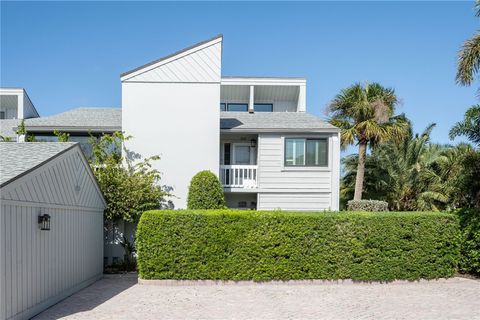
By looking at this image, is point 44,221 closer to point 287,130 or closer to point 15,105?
point 287,130

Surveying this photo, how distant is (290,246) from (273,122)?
7563mm

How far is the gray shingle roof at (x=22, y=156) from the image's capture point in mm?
7535

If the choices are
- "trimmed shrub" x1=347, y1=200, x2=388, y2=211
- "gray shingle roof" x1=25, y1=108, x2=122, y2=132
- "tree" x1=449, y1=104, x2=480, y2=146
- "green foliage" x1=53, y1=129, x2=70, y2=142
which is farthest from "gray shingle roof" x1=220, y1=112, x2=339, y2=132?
"green foliage" x1=53, y1=129, x2=70, y2=142

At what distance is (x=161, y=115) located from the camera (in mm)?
16250

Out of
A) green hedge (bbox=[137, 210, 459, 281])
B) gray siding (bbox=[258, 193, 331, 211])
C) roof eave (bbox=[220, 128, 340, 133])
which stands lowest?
green hedge (bbox=[137, 210, 459, 281])

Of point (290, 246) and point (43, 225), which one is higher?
point (43, 225)

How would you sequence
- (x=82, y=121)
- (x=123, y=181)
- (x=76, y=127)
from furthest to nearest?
(x=82, y=121)
(x=76, y=127)
(x=123, y=181)

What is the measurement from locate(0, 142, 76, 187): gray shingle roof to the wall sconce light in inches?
44.5

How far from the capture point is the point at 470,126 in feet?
51.6

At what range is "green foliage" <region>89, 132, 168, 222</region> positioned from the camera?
14.5 m

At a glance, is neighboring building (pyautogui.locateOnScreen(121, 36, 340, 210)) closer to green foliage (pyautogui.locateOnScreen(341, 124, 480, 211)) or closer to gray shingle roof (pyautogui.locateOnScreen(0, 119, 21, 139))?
green foliage (pyautogui.locateOnScreen(341, 124, 480, 211))

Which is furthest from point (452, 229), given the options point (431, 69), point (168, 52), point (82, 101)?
point (82, 101)

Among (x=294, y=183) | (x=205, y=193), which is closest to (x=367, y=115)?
(x=294, y=183)

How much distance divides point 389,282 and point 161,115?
1069cm
